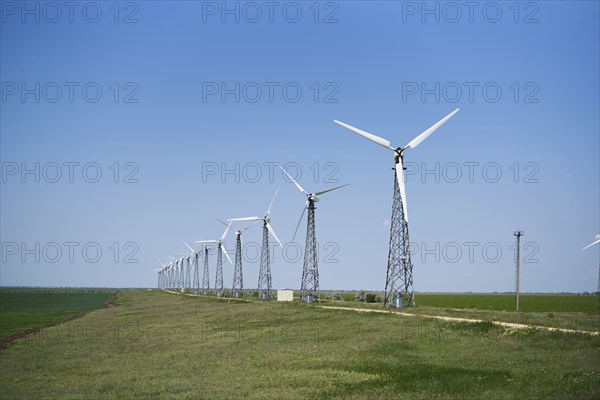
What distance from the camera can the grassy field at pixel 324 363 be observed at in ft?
103

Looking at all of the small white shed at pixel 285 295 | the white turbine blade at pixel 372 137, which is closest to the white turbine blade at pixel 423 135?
the white turbine blade at pixel 372 137

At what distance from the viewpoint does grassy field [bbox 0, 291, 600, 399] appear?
103 feet

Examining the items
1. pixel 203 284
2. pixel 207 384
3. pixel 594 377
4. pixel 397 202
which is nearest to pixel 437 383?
pixel 594 377

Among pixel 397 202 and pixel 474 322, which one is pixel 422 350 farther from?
pixel 397 202

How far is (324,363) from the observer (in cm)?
4122

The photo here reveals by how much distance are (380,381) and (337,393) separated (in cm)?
309

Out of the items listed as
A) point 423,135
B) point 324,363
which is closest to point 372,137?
point 423,135

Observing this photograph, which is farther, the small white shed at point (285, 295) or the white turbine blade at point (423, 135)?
the small white shed at point (285, 295)

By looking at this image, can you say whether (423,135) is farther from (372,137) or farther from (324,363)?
(324,363)

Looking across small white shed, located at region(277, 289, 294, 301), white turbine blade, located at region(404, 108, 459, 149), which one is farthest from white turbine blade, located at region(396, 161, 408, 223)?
small white shed, located at region(277, 289, 294, 301)

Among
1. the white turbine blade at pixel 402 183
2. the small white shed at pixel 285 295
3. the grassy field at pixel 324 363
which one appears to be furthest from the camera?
the small white shed at pixel 285 295

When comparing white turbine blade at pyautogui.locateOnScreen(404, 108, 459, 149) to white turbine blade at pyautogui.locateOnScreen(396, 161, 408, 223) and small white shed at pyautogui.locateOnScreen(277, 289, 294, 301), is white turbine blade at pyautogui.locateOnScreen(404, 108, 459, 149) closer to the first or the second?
white turbine blade at pyautogui.locateOnScreen(396, 161, 408, 223)

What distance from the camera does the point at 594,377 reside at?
28.8 metres

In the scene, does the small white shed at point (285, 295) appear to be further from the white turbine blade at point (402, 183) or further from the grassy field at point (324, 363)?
the white turbine blade at point (402, 183)
